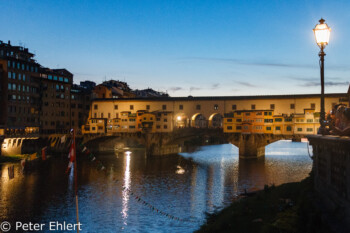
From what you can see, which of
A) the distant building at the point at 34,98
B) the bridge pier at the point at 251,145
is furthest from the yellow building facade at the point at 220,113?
the distant building at the point at 34,98

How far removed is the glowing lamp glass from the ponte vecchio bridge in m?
56.1

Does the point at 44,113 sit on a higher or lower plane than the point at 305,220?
higher

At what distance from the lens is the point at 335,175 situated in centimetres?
1140

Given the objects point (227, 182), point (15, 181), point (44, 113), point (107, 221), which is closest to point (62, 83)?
point (44, 113)

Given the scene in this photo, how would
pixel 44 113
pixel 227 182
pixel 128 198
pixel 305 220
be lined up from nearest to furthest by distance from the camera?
1. pixel 305 220
2. pixel 128 198
3. pixel 227 182
4. pixel 44 113

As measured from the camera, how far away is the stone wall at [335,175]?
32.9ft

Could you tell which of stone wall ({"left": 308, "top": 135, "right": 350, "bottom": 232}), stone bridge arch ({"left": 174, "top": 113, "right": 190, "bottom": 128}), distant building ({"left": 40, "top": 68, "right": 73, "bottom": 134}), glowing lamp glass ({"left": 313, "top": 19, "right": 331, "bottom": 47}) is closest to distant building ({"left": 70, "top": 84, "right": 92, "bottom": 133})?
distant building ({"left": 40, "top": 68, "right": 73, "bottom": 134})

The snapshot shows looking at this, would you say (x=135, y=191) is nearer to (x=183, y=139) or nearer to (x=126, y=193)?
(x=126, y=193)

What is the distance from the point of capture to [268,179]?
4512 centimetres

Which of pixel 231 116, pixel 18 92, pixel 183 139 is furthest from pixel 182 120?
pixel 18 92

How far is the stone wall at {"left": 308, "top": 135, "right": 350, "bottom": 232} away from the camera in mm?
10039

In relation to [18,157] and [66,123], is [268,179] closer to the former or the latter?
[18,157]

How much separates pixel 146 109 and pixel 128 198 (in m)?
53.5

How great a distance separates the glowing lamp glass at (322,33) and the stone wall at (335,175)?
3791 millimetres
